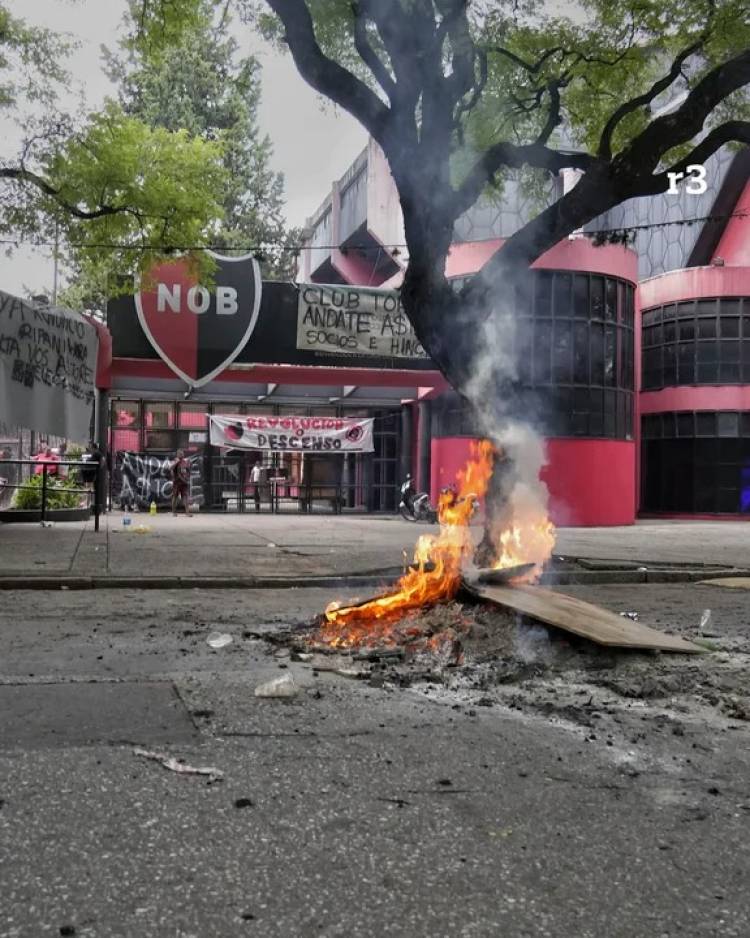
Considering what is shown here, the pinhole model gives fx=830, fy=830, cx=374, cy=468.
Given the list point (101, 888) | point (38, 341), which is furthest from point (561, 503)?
point (101, 888)

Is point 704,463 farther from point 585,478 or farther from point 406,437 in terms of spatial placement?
point 406,437

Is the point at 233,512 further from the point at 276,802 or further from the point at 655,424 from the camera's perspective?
the point at 276,802

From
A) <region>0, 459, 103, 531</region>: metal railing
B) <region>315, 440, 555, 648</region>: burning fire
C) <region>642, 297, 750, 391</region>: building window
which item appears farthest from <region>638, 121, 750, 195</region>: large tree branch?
<region>642, 297, 750, 391</region>: building window

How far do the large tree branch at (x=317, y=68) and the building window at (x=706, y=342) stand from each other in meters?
17.5

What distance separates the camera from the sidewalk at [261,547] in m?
9.88

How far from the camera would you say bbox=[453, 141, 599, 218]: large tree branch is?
11.1 meters

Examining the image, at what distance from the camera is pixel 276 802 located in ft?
9.32

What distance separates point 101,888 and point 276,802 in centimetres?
75

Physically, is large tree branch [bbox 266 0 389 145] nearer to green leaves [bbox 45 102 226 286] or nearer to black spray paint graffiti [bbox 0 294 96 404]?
green leaves [bbox 45 102 226 286]

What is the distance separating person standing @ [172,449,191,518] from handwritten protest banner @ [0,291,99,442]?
4965 mm

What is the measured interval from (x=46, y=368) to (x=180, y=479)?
6682mm

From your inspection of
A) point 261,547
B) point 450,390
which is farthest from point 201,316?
point 261,547

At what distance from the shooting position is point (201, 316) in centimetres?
1888

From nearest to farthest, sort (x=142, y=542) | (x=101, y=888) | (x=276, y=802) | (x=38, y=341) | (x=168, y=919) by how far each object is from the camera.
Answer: (x=168, y=919) → (x=101, y=888) → (x=276, y=802) → (x=142, y=542) → (x=38, y=341)
